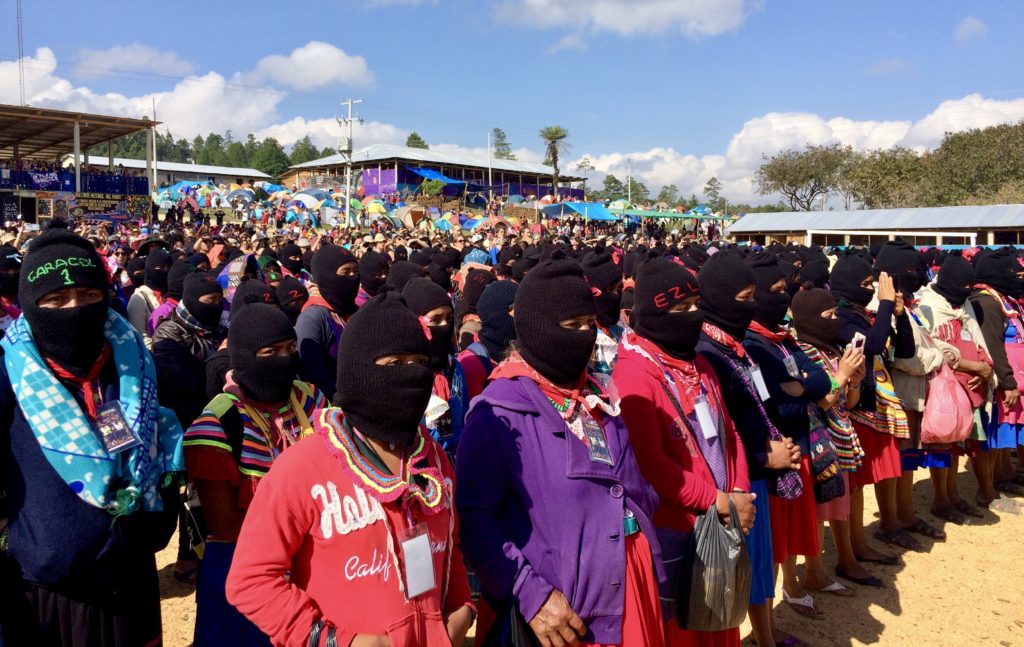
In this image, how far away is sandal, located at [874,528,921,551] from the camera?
535 centimetres

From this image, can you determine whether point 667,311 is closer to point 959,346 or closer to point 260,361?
point 260,361

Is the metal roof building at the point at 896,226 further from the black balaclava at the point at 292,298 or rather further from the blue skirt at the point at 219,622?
the blue skirt at the point at 219,622

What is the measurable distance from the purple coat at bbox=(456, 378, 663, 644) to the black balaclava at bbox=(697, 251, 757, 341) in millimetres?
1385

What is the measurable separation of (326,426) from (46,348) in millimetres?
1062

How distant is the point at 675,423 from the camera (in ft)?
8.96

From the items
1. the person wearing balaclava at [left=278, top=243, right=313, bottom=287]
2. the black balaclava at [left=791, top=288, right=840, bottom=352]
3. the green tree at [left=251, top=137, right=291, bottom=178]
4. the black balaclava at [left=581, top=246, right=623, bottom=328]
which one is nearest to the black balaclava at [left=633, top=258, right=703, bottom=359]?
the black balaclava at [left=791, top=288, right=840, bottom=352]

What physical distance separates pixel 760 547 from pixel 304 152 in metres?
107

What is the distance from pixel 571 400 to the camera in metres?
2.33

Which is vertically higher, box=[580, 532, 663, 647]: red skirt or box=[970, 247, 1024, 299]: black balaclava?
box=[970, 247, 1024, 299]: black balaclava

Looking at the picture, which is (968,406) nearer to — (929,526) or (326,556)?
(929,526)

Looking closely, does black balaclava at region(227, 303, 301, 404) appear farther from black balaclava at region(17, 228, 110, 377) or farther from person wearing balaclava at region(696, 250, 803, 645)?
person wearing balaclava at region(696, 250, 803, 645)

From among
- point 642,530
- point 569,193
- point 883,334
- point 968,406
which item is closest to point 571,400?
point 642,530

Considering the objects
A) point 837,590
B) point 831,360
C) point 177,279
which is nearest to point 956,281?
point 831,360

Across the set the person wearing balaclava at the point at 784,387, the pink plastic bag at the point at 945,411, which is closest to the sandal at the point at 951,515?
the pink plastic bag at the point at 945,411
